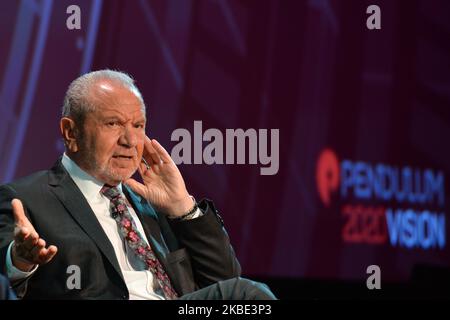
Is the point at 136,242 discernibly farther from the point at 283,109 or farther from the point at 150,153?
the point at 283,109

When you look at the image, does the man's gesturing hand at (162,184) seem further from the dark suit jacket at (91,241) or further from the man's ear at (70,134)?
the man's ear at (70,134)

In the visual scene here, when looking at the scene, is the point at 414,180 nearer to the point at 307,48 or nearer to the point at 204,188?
the point at 307,48

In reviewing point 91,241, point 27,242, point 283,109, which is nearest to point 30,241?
point 27,242

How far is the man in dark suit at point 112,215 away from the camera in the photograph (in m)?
2.39

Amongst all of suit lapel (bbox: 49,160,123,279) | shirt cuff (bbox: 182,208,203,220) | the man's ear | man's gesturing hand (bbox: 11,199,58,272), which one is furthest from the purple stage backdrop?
man's gesturing hand (bbox: 11,199,58,272)

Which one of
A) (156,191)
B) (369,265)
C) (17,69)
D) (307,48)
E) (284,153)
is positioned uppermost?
(307,48)

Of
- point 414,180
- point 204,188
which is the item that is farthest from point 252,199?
point 414,180

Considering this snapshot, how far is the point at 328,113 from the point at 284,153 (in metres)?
0.42

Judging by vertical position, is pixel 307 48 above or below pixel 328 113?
above

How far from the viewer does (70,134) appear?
2.69m

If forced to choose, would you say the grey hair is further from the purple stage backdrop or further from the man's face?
the purple stage backdrop

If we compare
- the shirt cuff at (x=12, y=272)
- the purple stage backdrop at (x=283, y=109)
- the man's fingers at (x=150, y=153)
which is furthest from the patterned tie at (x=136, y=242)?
the purple stage backdrop at (x=283, y=109)
